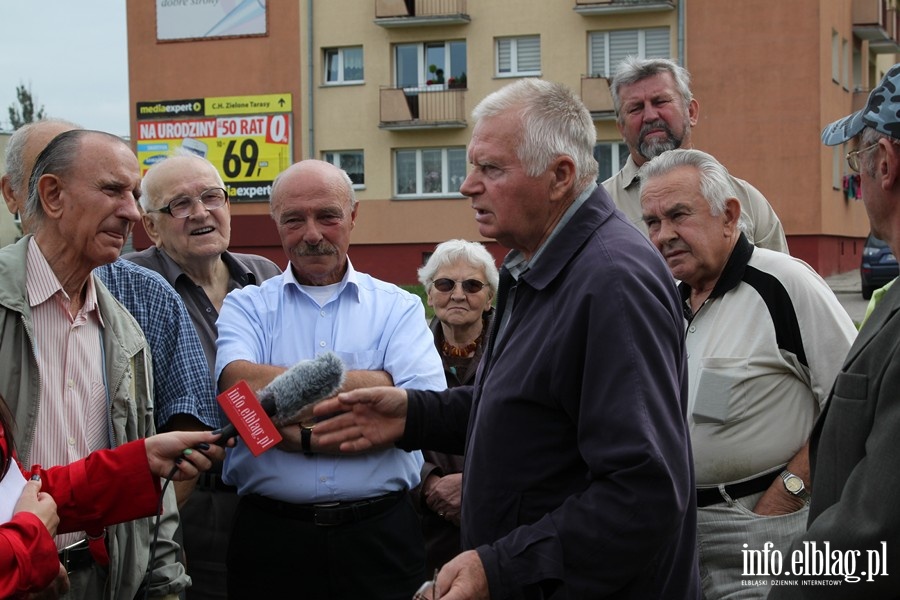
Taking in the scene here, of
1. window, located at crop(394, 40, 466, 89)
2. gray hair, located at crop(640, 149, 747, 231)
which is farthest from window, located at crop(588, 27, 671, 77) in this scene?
gray hair, located at crop(640, 149, 747, 231)

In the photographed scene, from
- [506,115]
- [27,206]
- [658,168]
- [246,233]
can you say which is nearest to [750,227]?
[658,168]

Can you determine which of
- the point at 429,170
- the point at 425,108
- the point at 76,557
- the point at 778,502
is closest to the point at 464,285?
the point at 778,502

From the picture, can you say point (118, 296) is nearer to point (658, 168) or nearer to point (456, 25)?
point (658, 168)

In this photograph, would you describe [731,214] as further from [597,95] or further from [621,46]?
[621,46]

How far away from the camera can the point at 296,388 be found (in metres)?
3.33

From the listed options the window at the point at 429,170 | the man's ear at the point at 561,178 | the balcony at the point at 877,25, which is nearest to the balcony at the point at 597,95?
the window at the point at 429,170

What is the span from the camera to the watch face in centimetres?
381

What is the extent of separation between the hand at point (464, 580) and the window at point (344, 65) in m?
30.7

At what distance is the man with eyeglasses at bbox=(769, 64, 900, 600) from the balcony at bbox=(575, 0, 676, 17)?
91.8ft

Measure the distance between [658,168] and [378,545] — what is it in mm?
1968

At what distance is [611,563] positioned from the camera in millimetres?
2672

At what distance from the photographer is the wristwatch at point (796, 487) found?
381cm

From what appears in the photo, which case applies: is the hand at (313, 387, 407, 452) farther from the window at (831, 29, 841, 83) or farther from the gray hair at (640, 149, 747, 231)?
the window at (831, 29, 841, 83)

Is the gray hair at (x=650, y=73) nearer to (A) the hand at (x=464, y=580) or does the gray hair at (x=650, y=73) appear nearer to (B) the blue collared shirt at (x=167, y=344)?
(B) the blue collared shirt at (x=167, y=344)
